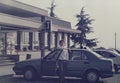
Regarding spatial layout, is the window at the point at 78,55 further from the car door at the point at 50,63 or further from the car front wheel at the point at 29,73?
the car front wheel at the point at 29,73

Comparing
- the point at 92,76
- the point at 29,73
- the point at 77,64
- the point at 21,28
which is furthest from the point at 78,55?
the point at 21,28

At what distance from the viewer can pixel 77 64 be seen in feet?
52.5

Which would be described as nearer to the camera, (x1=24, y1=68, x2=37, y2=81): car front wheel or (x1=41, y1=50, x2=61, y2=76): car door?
(x1=41, y1=50, x2=61, y2=76): car door

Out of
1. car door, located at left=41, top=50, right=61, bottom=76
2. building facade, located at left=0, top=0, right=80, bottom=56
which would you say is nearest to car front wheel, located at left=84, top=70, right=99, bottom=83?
car door, located at left=41, top=50, right=61, bottom=76

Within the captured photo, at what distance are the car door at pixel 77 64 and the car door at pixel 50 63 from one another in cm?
64

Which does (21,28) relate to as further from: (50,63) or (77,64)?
(77,64)

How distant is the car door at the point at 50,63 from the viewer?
16062 millimetres

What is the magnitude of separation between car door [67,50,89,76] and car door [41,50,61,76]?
641 mm

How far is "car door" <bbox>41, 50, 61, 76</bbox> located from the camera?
1606cm

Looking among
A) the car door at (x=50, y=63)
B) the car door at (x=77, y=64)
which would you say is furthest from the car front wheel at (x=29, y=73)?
the car door at (x=77, y=64)

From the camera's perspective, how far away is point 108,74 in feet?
52.0

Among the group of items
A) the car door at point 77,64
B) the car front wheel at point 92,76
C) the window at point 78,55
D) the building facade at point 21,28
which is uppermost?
the building facade at point 21,28

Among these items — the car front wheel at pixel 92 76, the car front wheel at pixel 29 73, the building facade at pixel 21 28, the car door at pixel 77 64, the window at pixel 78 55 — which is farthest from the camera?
the building facade at pixel 21 28

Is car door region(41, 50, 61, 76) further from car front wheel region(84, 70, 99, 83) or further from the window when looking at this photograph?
car front wheel region(84, 70, 99, 83)
